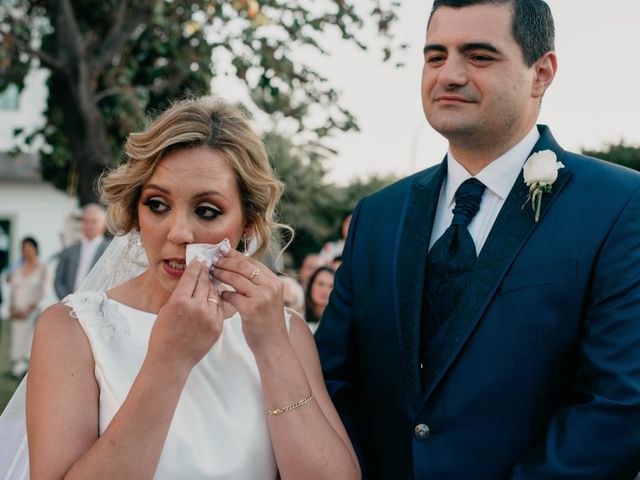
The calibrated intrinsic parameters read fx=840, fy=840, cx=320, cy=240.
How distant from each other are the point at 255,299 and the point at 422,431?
75cm

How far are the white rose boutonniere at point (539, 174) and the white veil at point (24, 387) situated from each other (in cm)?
157

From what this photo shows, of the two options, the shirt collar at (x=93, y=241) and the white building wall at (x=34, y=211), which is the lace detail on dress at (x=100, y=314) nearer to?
the shirt collar at (x=93, y=241)

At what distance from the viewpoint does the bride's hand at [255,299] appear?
2.78 m

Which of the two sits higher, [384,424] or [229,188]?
[229,188]

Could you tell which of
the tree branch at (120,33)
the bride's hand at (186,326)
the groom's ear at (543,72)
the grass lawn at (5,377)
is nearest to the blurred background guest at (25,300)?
the grass lawn at (5,377)

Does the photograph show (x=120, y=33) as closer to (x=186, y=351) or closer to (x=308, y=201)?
(x=186, y=351)

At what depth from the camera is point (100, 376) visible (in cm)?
288

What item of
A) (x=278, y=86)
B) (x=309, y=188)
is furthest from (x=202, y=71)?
(x=309, y=188)

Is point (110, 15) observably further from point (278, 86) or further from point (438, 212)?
point (438, 212)

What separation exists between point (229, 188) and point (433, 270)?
80cm

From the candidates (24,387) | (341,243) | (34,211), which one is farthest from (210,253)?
(34,211)

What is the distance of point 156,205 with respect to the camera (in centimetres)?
302

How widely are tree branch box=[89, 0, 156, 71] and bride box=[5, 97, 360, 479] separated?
782 centimetres

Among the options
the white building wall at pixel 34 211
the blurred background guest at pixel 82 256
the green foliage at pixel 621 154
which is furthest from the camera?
the white building wall at pixel 34 211
